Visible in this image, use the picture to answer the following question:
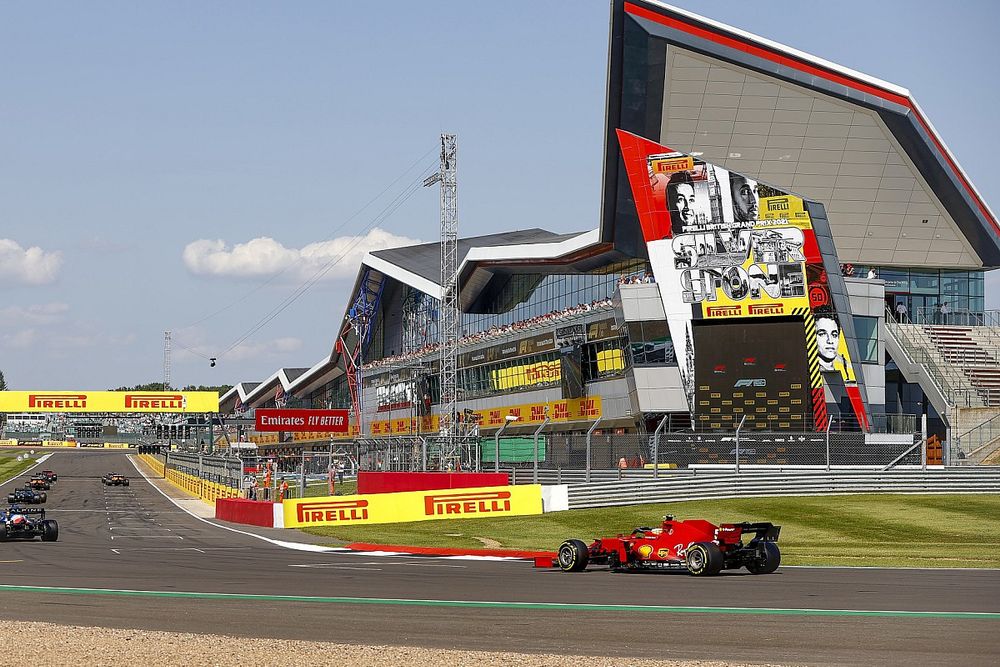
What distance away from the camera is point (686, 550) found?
67.9 feet

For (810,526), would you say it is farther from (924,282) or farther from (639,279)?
(924,282)

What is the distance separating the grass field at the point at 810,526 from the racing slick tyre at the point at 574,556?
621 cm

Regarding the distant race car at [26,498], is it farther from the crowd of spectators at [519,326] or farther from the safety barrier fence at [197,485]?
the crowd of spectators at [519,326]

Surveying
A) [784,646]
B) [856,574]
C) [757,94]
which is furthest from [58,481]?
[784,646]

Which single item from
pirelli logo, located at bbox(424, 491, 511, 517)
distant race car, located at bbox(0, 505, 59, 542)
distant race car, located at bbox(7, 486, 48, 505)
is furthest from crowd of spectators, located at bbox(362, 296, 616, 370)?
distant race car, located at bbox(0, 505, 59, 542)

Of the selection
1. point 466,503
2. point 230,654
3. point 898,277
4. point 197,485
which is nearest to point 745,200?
point 898,277

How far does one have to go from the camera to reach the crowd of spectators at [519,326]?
59.9 m

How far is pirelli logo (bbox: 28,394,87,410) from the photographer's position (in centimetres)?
12656

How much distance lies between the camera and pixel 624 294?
Result: 53125 millimetres

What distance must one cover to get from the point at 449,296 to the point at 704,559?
202 feet

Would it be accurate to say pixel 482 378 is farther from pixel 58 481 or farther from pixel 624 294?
pixel 58 481

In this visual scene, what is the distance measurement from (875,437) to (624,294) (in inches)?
506

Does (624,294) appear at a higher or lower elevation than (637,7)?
lower

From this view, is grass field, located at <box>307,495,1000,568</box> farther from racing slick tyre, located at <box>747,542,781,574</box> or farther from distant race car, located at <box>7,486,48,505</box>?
distant race car, located at <box>7,486,48,505</box>
